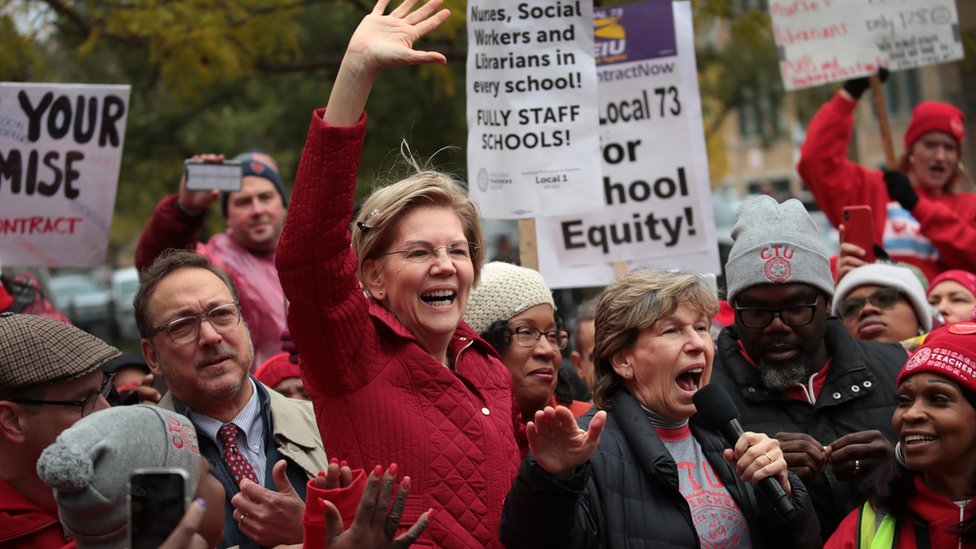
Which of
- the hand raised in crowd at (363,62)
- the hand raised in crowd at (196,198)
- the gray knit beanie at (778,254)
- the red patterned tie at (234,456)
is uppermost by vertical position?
the hand raised in crowd at (363,62)

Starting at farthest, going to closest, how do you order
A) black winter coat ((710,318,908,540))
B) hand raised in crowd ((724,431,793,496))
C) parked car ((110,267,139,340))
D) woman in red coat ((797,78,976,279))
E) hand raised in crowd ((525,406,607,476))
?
1. parked car ((110,267,139,340))
2. woman in red coat ((797,78,976,279))
3. black winter coat ((710,318,908,540))
4. hand raised in crowd ((724,431,793,496))
5. hand raised in crowd ((525,406,607,476))

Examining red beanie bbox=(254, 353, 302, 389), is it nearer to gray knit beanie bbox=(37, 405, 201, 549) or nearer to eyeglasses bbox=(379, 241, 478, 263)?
eyeglasses bbox=(379, 241, 478, 263)

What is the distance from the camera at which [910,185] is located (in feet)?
23.5

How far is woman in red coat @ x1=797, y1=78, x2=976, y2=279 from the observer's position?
7.15 m

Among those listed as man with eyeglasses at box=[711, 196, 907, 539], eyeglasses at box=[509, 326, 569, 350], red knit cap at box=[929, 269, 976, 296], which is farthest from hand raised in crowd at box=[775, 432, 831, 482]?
red knit cap at box=[929, 269, 976, 296]

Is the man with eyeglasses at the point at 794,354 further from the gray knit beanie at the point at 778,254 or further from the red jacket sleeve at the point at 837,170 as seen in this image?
the red jacket sleeve at the point at 837,170

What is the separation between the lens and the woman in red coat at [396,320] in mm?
3518

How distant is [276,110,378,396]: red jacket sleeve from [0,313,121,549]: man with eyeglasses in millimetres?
769

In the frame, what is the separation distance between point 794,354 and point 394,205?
1773 mm

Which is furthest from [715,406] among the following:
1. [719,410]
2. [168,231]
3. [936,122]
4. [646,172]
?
[936,122]

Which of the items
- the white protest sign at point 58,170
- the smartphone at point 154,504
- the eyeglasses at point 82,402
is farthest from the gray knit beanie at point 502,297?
the white protest sign at point 58,170

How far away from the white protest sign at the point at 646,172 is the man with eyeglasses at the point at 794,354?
6.49ft

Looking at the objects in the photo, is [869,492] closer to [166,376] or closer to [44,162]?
[166,376]

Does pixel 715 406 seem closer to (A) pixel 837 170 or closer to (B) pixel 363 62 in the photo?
(B) pixel 363 62
